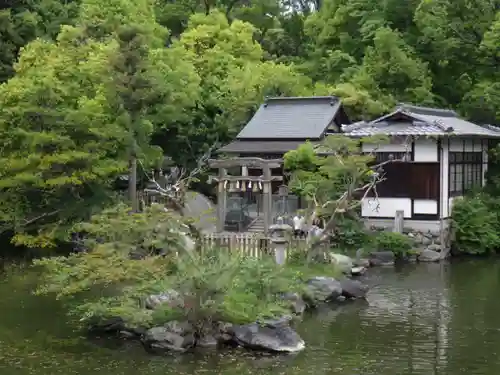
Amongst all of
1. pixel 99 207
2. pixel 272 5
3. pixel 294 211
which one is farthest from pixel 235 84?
pixel 272 5

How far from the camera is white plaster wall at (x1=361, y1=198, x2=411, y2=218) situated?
78.3ft

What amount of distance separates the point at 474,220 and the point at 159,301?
13.5 metres

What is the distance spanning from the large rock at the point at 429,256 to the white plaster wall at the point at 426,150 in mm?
2960

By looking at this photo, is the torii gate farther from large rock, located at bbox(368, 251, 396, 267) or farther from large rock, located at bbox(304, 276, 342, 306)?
large rock, located at bbox(368, 251, 396, 267)

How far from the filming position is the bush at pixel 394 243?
22.2 m

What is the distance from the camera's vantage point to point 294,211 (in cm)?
2283

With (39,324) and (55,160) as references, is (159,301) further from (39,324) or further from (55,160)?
(55,160)

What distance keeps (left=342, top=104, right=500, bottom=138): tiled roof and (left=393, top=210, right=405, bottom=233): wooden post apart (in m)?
2.51

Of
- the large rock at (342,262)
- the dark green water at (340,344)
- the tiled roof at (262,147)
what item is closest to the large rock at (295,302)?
the dark green water at (340,344)

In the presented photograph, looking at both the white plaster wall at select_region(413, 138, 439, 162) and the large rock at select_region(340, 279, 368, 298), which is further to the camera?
the white plaster wall at select_region(413, 138, 439, 162)

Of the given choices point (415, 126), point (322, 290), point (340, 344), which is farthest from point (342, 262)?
point (415, 126)

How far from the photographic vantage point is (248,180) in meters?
20.0

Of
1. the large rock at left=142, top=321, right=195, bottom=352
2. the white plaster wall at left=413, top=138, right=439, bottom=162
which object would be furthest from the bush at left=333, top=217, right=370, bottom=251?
the large rock at left=142, top=321, right=195, bottom=352

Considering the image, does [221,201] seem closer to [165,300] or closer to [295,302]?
[295,302]
